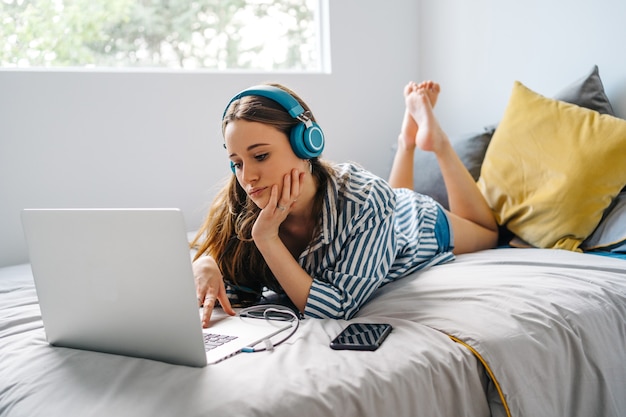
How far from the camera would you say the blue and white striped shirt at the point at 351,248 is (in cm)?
132

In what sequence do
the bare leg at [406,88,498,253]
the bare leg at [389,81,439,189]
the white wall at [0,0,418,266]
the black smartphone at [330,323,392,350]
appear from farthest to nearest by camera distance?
the bare leg at [389,81,439,189] < the white wall at [0,0,418,266] < the bare leg at [406,88,498,253] < the black smartphone at [330,323,392,350]

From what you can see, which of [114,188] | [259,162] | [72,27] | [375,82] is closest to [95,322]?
[259,162]

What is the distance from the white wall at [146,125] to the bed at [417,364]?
61cm

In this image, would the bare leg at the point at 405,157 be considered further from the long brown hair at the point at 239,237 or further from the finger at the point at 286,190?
the finger at the point at 286,190

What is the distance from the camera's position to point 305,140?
1331mm

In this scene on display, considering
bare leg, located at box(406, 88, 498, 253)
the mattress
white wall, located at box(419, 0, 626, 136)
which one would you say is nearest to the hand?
the mattress

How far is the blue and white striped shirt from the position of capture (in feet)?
4.32

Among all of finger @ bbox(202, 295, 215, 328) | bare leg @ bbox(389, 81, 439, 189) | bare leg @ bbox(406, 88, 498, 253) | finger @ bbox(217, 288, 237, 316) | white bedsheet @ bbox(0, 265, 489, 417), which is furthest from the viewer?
bare leg @ bbox(389, 81, 439, 189)

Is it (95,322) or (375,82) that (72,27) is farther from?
(95,322)

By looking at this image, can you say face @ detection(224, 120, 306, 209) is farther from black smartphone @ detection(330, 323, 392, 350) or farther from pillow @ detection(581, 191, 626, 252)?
pillow @ detection(581, 191, 626, 252)

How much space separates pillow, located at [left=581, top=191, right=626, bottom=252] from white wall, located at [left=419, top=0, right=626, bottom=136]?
0.41 m

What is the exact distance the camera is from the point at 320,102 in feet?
9.04

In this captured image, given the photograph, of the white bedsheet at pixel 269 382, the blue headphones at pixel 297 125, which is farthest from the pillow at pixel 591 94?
the white bedsheet at pixel 269 382

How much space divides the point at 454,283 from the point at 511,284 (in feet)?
0.40
